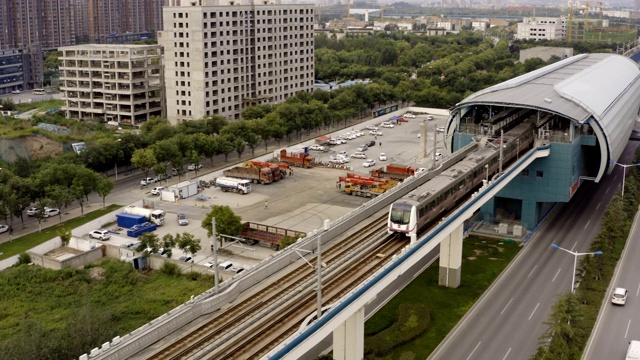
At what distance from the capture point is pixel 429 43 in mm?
182375

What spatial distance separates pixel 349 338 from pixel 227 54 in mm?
66444

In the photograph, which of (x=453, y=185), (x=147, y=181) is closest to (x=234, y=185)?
(x=147, y=181)

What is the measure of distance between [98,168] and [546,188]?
40.2 meters

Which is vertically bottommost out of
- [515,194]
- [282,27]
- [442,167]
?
[515,194]

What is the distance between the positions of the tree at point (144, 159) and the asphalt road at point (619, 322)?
4040 cm

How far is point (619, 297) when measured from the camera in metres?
35.9

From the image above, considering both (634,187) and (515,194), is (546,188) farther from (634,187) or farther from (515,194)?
(634,187)

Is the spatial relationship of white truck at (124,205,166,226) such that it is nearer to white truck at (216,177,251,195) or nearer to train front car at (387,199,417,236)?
white truck at (216,177,251,195)

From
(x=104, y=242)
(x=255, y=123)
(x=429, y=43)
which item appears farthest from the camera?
(x=429, y=43)

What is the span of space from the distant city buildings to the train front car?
64269 mm

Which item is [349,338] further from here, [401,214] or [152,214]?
[152,214]

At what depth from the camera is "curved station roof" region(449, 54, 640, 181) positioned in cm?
4878

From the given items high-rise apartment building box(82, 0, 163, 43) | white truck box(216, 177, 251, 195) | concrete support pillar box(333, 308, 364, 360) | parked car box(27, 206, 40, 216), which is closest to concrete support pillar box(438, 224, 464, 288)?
concrete support pillar box(333, 308, 364, 360)

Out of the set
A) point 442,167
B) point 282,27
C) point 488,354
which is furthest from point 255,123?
point 488,354
